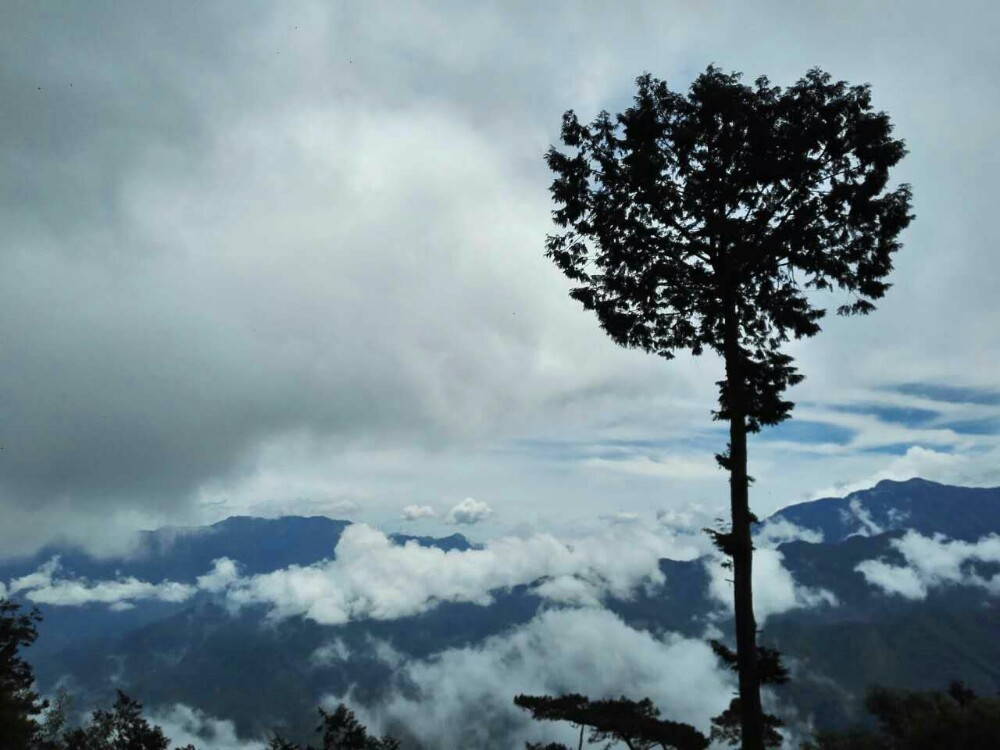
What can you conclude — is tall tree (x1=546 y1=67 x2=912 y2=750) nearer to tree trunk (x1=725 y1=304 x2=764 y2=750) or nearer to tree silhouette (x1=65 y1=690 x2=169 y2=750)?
tree trunk (x1=725 y1=304 x2=764 y2=750)

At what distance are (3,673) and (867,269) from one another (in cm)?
6163

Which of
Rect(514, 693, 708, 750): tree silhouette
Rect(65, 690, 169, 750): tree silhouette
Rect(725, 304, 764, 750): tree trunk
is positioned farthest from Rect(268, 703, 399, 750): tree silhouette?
Rect(725, 304, 764, 750): tree trunk

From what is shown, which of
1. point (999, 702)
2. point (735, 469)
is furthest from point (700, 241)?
point (999, 702)

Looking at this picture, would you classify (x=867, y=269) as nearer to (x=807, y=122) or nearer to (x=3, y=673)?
(x=807, y=122)

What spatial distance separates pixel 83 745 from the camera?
185 ft

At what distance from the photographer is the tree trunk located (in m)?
14.0

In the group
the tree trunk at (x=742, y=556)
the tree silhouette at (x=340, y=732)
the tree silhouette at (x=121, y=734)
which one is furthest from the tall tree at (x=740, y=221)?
the tree silhouette at (x=121, y=734)

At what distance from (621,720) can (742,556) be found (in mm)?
17327

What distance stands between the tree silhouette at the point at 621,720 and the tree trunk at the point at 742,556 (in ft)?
31.3

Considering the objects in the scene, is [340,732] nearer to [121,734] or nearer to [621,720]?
[121,734]

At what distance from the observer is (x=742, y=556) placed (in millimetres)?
14586

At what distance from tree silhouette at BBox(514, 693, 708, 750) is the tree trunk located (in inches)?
375

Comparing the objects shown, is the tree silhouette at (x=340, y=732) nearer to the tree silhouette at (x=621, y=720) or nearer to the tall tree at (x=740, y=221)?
the tree silhouette at (x=621, y=720)

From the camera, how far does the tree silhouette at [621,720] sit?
23688 millimetres
